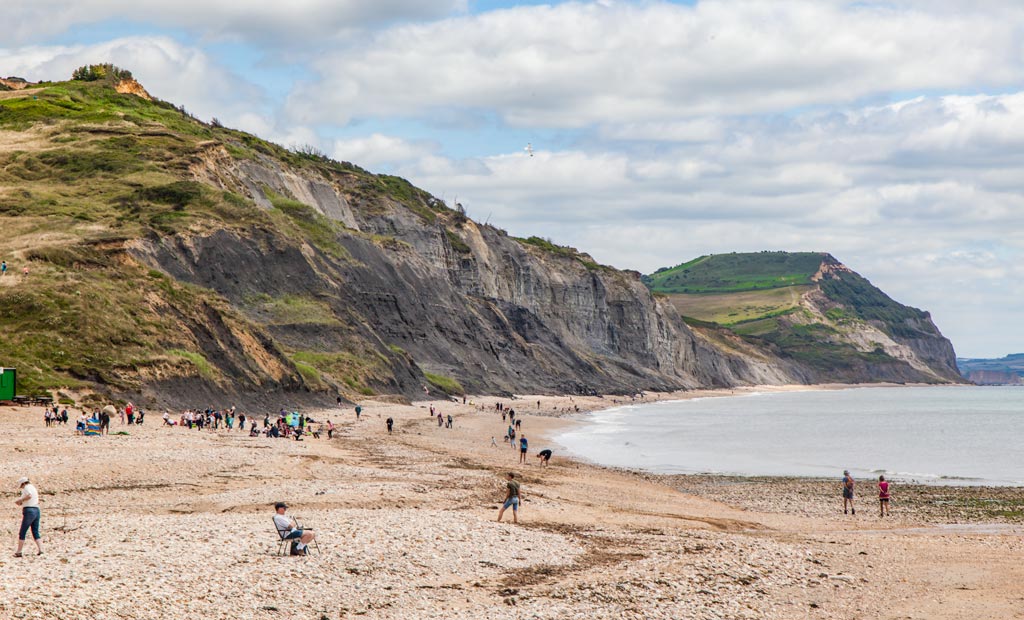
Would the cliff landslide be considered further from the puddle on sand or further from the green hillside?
the puddle on sand

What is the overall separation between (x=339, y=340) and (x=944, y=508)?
5486 cm

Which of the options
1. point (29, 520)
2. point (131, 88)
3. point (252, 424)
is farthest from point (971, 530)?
point (131, 88)

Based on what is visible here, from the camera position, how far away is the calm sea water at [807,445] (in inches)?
1734

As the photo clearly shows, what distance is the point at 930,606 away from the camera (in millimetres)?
16812

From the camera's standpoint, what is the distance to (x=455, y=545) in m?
19.0

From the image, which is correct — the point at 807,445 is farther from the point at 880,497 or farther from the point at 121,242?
the point at 121,242

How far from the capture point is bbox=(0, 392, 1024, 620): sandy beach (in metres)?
14.9

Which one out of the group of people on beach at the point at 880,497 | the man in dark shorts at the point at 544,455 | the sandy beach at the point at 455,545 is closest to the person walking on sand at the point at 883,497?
the group of people on beach at the point at 880,497

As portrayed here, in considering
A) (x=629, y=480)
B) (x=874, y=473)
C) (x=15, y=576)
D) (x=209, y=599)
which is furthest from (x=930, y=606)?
(x=874, y=473)

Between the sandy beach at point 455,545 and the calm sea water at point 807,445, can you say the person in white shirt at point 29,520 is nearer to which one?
the sandy beach at point 455,545

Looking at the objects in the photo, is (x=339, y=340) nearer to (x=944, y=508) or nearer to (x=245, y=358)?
(x=245, y=358)

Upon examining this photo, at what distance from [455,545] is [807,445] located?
46.4 meters

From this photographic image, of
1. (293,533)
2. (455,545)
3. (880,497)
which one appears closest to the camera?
(293,533)

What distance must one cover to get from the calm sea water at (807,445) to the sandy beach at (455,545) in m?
9.37
